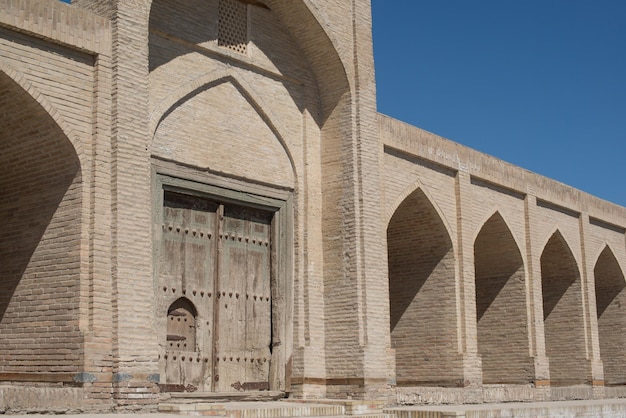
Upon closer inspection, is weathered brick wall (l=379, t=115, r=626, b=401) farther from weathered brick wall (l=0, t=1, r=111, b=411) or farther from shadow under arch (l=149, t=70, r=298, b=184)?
weathered brick wall (l=0, t=1, r=111, b=411)

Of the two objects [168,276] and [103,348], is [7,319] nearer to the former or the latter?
[103,348]

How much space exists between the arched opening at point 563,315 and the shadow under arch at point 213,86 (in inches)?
295

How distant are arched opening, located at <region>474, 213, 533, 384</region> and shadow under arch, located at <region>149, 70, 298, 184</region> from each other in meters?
5.27

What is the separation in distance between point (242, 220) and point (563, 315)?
8708mm

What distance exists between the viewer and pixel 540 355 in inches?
558

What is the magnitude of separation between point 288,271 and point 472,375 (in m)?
3.71

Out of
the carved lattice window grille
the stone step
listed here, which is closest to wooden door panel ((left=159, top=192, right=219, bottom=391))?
the stone step

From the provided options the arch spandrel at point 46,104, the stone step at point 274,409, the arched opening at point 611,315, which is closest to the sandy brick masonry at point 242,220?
the arch spandrel at point 46,104

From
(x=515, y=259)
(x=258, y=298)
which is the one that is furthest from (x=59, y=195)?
(x=515, y=259)

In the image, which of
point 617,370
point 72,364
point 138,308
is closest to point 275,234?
point 138,308

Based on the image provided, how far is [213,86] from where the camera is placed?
9375mm

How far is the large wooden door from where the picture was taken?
8883 millimetres

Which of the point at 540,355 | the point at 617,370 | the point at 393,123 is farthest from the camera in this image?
the point at 617,370

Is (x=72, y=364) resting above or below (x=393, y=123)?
below
